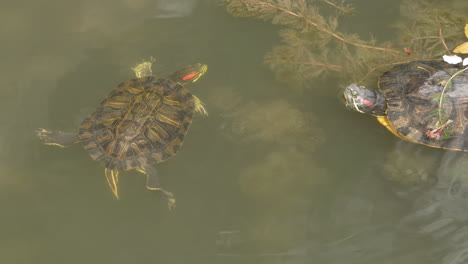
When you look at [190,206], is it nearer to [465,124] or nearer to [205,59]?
[205,59]

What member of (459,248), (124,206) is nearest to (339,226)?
(459,248)

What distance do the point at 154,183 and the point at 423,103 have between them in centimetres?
244

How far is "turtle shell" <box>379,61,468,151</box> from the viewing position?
3455 millimetres

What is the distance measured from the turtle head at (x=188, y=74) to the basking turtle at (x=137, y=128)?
0.47 ft

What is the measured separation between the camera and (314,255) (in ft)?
11.1

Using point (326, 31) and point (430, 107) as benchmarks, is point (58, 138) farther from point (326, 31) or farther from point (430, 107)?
point (430, 107)

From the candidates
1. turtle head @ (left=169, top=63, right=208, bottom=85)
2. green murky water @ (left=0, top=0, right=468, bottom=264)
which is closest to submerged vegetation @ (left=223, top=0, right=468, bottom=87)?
green murky water @ (left=0, top=0, right=468, bottom=264)

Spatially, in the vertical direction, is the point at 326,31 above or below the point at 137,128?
above

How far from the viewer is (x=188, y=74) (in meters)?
4.04

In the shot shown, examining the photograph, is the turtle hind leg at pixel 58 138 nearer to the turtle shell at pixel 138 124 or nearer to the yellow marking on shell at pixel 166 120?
the turtle shell at pixel 138 124

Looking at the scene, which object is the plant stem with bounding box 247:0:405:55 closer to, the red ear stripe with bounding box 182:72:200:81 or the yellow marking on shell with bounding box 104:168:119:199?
the red ear stripe with bounding box 182:72:200:81

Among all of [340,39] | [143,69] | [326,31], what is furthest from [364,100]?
[143,69]

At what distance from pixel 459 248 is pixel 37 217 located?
11.7 ft

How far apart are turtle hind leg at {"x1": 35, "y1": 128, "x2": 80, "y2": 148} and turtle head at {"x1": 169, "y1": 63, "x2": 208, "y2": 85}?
3.58 feet
